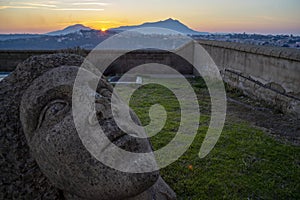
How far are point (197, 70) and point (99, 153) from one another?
11924 mm

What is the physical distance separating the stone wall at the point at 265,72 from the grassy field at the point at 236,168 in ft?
4.99

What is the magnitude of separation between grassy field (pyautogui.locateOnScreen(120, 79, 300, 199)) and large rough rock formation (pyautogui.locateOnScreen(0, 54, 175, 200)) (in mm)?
1702

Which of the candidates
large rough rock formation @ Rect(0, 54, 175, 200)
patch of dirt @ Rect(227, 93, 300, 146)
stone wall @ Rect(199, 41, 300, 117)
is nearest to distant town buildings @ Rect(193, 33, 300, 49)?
stone wall @ Rect(199, 41, 300, 117)

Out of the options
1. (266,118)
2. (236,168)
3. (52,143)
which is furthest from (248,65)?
(52,143)

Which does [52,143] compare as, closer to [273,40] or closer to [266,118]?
[266,118]

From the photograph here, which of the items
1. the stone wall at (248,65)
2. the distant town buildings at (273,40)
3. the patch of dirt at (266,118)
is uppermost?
the distant town buildings at (273,40)

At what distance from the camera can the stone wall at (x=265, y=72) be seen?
7.01m

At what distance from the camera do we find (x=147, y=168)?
6.13 feet

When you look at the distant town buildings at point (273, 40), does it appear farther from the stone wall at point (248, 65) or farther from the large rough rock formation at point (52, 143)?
the large rough rock formation at point (52, 143)

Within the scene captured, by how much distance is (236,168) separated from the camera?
439 cm

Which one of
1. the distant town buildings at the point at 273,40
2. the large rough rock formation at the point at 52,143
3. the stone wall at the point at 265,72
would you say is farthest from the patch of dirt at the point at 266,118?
the large rough rock formation at the point at 52,143

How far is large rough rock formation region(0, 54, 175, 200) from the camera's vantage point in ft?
6.05

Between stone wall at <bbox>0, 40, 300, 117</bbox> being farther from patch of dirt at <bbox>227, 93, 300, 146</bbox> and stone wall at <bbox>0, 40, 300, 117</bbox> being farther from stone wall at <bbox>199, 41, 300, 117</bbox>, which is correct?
patch of dirt at <bbox>227, 93, 300, 146</bbox>

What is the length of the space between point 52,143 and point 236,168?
310 cm
